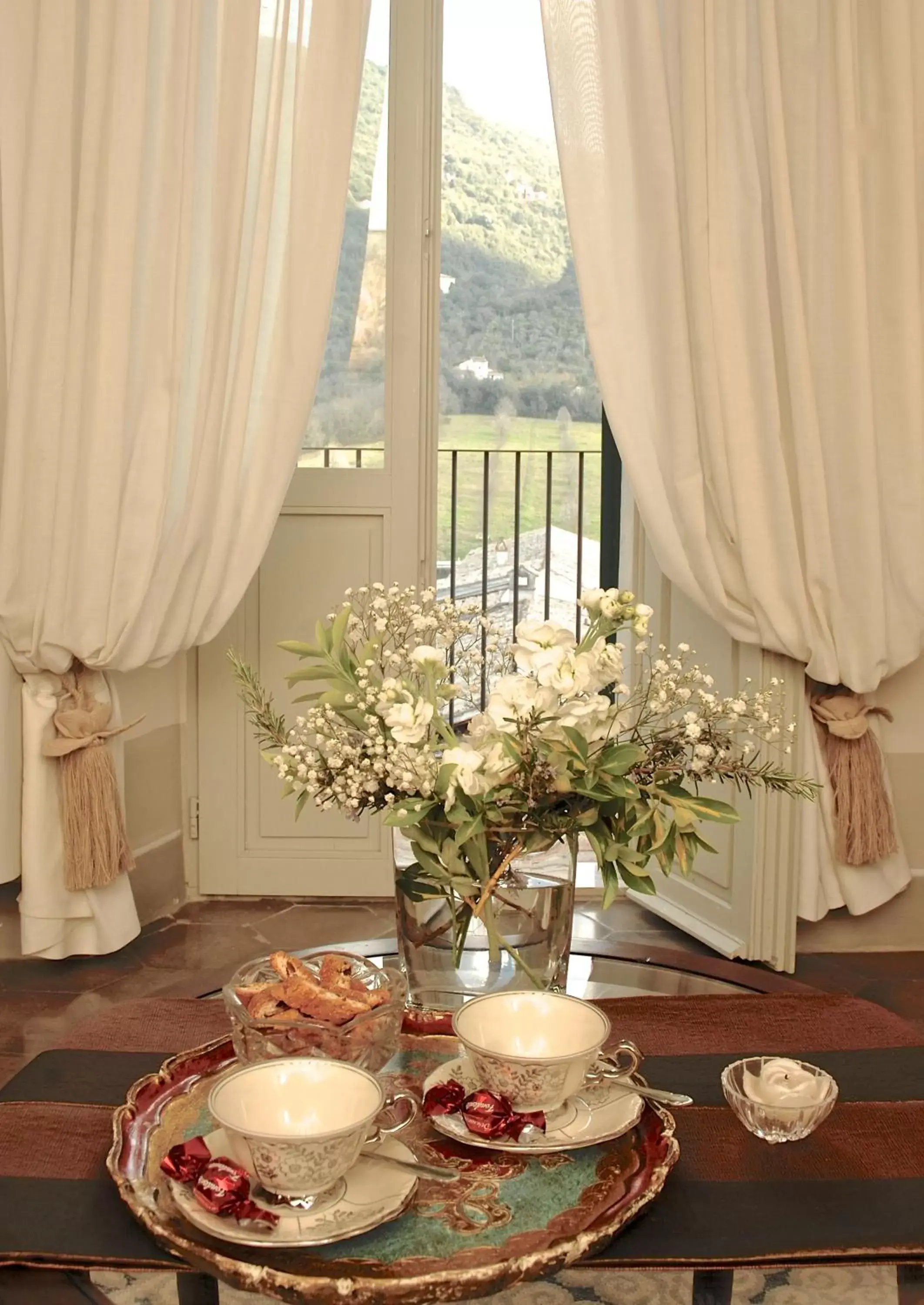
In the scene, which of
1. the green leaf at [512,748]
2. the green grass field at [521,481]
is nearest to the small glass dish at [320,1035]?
the green leaf at [512,748]

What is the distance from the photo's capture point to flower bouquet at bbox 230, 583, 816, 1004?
117 cm

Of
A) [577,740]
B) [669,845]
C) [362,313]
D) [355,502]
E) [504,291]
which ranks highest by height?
[504,291]

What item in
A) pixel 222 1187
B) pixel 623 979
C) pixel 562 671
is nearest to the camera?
pixel 222 1187

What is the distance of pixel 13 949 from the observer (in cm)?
300

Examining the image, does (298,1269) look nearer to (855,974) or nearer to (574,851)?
(574,851)

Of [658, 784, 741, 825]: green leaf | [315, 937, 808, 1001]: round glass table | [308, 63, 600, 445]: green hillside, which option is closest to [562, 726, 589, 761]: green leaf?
[658, 784, 741, 825]: green leaf

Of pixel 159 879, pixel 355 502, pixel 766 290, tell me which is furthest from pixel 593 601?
pixel 159 879

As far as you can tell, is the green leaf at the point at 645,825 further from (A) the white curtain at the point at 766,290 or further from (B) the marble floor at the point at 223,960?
(A) the white curtain at the point at 766,290

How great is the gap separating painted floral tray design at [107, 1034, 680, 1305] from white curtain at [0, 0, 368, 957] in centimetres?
184

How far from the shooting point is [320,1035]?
42.8 inches

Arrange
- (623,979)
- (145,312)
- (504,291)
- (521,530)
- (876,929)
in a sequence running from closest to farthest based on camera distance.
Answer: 1. (623,979)
2. (145,312)
3. (876,929)
4. (504,291)
5. (521,530)

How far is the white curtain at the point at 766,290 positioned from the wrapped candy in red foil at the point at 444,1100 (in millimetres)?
1927

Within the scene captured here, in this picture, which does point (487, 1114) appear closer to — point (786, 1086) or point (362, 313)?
point (786, 1086)

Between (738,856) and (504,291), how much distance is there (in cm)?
285
